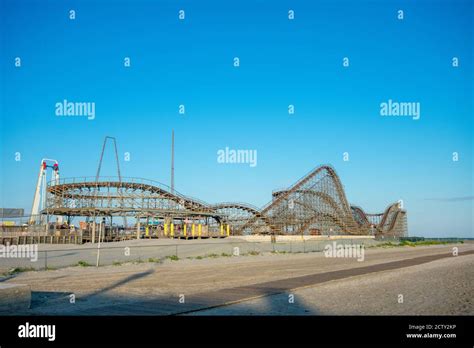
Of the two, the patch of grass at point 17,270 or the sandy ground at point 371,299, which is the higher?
the sandy ground at point 371,299

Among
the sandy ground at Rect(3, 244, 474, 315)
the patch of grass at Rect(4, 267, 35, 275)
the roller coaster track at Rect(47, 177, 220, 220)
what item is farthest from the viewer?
the roller coaster track at Rect(47, 177, 220, 220)

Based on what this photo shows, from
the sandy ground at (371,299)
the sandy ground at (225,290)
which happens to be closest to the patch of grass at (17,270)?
the sandy ground at (225,290)

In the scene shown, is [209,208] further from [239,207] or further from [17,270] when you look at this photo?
[17,270]

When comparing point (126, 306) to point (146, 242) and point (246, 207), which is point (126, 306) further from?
point (246, 207)

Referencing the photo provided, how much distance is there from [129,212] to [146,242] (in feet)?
27.2

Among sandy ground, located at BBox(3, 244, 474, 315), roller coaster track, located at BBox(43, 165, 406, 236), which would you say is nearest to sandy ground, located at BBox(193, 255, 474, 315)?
sandy ground, located at BBox(3, 244, 474, 315)

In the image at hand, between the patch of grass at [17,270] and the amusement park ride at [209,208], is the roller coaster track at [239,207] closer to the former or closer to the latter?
the amusement park ride at [209,208]

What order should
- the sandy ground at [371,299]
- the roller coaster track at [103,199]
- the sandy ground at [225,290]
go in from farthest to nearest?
1. the roller coaster track at [103,199]
2. the sandy ground at [225,290]
3. the sandy ground at [371,299]

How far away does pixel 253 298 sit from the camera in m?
11.0

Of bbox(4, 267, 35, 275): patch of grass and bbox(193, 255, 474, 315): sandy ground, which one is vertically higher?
bbox(193, 255, 474, 315): sandy ground

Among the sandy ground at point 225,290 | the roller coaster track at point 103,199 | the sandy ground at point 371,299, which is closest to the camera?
the sandy ground at point 371,299

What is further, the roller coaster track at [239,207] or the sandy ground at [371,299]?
the roller coaster track at [239,207]

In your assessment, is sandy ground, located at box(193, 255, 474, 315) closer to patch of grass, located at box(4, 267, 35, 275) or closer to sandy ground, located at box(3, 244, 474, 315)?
sandy ground, located at box(3, 244, 474, 315)
